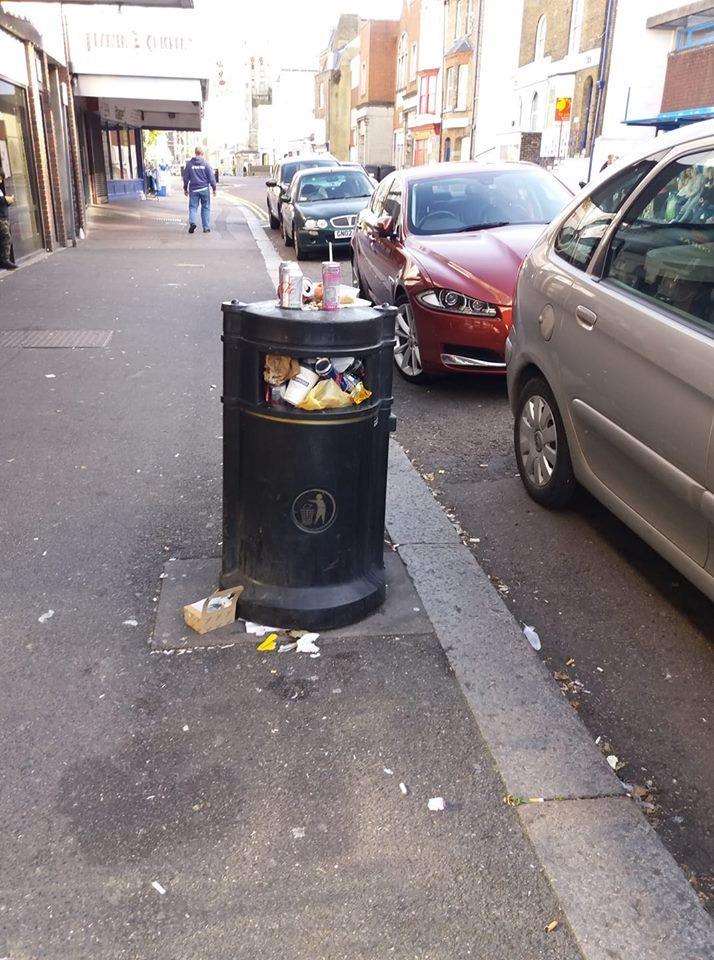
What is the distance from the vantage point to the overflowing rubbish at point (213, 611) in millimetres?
3363

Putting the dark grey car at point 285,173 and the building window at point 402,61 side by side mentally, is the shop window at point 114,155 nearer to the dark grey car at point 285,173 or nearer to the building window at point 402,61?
the dark grey car at point 285,173

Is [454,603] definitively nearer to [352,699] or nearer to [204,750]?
[352,699]

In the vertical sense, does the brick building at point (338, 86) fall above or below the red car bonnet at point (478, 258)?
above

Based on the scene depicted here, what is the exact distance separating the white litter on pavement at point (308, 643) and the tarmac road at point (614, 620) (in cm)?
91

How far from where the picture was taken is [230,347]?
3156 millimetres

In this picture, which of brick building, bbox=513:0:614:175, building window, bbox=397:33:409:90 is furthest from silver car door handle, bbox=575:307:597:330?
building window, bbox=397:33:409:90

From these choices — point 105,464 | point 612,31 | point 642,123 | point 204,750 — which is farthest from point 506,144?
point 204,750

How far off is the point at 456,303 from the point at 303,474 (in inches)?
146

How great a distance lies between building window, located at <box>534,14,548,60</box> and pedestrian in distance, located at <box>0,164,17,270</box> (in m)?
31.0

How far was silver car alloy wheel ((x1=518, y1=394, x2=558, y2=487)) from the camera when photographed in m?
4.46

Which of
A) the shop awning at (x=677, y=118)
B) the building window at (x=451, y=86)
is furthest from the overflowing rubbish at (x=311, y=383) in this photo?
the building window at (x=451, y=86)

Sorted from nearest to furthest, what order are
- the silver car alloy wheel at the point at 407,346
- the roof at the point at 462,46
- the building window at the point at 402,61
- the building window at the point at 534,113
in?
the silver car alloy wheel at the point at 407,346, the building window at the point at 534,113, the roof at the point at 462,46, the building window at the point at 402,61

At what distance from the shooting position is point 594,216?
4199 mm

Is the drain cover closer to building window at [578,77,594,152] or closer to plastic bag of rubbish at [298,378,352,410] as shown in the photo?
plastic bag of rubbish at [298,378,352,410]
